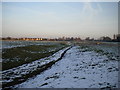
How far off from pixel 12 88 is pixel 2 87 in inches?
49.1

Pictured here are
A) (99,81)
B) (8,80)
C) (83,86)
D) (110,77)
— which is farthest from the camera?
(8,80)

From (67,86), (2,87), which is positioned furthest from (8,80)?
(67,86)

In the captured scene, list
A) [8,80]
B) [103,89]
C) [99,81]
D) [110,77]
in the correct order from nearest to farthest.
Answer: [103,89] < [99,81] < [110,77] < [8,80]

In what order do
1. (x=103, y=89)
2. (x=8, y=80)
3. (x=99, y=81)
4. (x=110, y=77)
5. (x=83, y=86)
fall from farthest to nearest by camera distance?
(x=8, y=80) < (x=110, y=77) < (x=99, y=81) < (x=83, y=86) < (x=103, y=89)

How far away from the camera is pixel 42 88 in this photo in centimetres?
1052

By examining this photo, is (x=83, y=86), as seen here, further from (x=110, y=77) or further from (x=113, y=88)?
(x=110, y=77)

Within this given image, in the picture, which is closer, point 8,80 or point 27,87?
point 27,87

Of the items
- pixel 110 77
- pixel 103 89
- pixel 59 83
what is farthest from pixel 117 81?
pixel 59 83

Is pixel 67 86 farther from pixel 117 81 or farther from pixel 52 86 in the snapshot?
pixel 117 81

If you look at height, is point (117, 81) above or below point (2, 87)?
above

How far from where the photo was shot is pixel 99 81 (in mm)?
11211

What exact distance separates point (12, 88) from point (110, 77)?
9.46m

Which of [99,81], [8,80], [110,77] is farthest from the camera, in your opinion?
[8,80]

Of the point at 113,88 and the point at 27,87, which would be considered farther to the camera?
the point at 27,87
